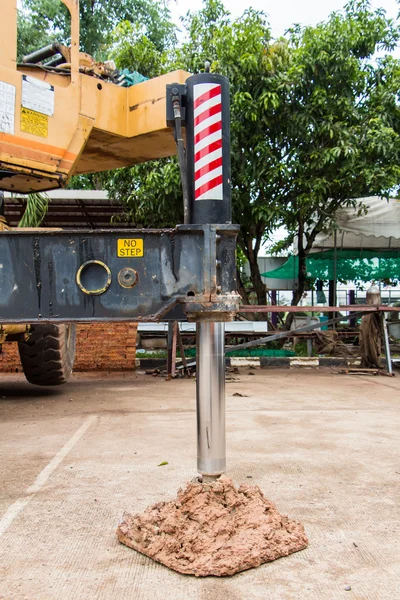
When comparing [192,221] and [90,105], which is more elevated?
[90,105]

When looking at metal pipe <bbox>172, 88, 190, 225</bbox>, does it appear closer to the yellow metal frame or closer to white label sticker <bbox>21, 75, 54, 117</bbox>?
the yellow metal frame

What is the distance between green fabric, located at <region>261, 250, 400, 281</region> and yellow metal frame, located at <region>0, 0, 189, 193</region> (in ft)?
31.8

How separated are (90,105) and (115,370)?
663 centimetres

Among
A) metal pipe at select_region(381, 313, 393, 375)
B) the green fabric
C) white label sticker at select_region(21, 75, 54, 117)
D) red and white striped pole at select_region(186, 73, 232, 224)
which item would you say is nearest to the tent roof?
the green fabric

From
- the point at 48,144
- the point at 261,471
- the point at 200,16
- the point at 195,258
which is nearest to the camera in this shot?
the point at 195,258

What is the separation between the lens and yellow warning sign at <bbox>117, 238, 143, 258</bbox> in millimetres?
2865

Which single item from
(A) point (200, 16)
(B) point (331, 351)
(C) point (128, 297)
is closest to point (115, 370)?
(B) point (331, 351)

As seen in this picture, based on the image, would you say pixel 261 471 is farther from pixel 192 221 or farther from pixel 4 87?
pixel 4 87

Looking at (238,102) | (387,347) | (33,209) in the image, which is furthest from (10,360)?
(387,347)

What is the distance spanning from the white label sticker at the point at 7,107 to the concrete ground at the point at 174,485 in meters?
2.71

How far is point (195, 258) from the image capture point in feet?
9.27

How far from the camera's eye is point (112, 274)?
287cm

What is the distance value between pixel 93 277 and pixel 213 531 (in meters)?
1.31

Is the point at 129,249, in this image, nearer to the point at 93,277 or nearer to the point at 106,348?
the point at 93,277
